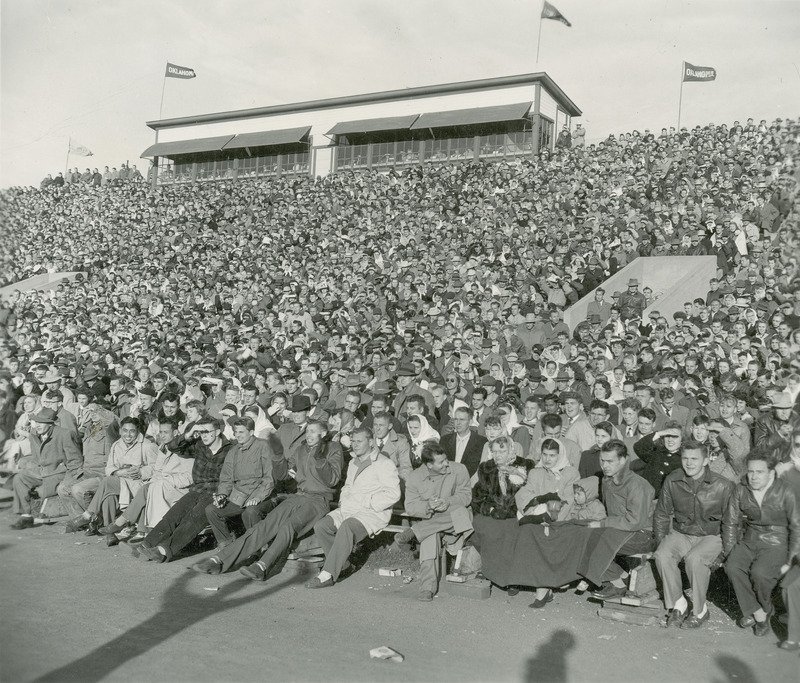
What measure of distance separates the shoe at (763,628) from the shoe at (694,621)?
0.36 metres

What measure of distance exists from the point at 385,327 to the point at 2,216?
9.86 meters

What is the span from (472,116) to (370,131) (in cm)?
477

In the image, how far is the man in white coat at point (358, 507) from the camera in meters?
6.88

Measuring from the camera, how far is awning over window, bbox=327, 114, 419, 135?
32.2 meters

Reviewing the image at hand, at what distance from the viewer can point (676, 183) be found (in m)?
18.2

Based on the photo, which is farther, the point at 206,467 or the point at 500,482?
the point at 206,467

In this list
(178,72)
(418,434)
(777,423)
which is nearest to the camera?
(777,423)

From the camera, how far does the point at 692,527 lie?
20.1 feet

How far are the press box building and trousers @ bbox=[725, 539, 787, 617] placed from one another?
2549cm

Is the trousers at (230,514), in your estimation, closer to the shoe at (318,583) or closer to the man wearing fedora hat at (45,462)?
the shoe at (318,583)

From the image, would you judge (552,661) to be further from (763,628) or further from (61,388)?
(61,388)

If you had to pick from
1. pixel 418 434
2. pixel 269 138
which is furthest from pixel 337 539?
pixel 269 138

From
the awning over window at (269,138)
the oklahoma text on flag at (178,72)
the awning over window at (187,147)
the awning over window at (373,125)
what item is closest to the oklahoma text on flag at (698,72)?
the awning over window at (373,125)

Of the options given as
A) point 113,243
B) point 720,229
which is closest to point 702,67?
point 720,229
